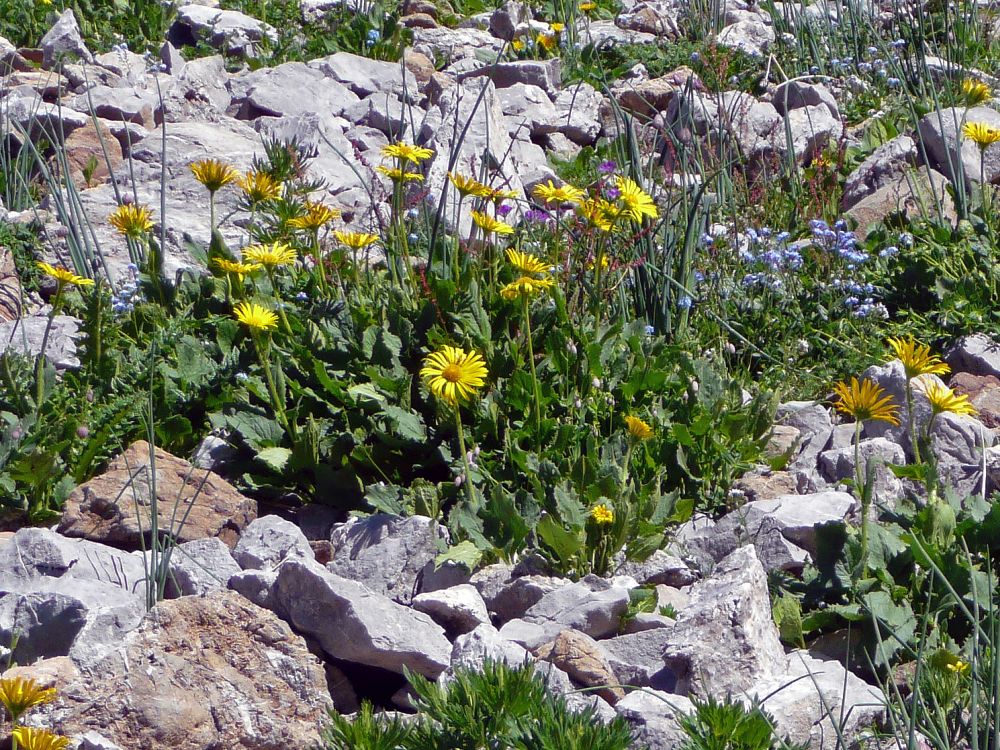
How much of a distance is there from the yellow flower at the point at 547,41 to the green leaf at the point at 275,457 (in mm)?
4345

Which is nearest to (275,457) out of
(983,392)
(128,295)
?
(128,295)

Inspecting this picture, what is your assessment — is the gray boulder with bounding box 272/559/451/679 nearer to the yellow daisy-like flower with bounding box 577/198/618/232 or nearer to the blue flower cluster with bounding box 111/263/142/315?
the yellow daisy-like flower with bounding box 577/198/618/232

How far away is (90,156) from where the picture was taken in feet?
18.0

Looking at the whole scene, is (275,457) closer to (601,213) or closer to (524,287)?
(524,287)

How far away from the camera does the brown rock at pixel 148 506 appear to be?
10.1 ft

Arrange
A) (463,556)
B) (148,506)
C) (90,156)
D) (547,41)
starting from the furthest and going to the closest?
1. (547,41)
2. (90,156)
3. (148,506)
4. (463,556)

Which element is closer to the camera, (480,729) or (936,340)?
(480,729)

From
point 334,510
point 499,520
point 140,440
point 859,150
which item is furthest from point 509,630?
point 859,150

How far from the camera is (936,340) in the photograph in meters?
4.11

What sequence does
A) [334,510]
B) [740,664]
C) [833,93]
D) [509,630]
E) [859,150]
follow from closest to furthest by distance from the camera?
[740,664]
[509,630]
[334,510]
[859,150]
[833,93]

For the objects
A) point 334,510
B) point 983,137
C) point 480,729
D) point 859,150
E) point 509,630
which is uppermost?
point 983,137

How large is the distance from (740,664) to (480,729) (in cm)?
64

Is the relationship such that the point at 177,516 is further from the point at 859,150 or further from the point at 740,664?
the point at 859,150

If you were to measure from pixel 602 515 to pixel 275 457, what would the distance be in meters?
1.04
